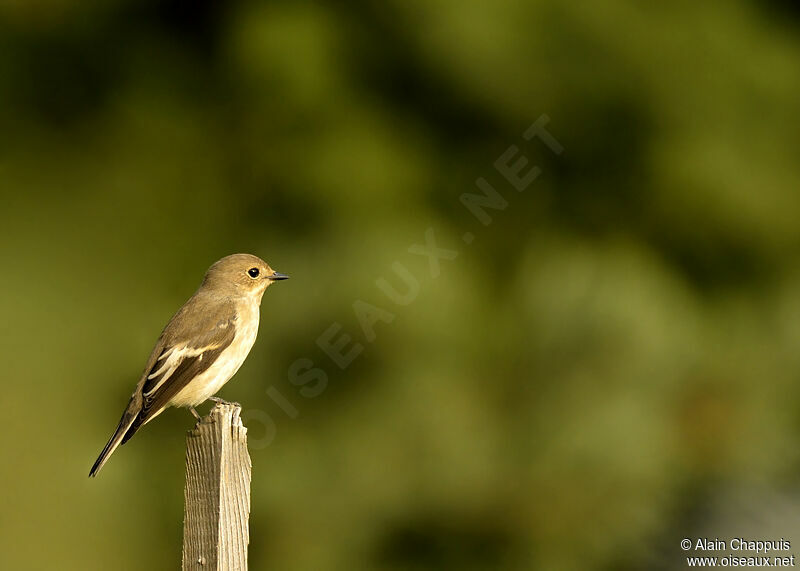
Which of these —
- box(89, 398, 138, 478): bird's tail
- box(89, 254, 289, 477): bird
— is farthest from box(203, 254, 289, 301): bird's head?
box(89, 398, 138, 478): bird's tail

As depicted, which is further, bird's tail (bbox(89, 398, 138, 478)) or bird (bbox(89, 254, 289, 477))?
bird (bbox(89, 254, 289, 477))

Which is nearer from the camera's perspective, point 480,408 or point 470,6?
point 480,408

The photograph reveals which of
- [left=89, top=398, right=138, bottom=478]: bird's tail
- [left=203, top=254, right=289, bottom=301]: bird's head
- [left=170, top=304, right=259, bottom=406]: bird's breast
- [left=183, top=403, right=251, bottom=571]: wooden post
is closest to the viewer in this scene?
[left=183, top=403, right=251, bottom=571]: wooden post

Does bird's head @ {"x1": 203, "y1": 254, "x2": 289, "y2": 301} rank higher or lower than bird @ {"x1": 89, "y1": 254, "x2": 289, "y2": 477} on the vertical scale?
higher

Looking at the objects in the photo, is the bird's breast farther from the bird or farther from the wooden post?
the wooden post

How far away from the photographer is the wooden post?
11.7 feet

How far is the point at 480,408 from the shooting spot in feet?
25.0

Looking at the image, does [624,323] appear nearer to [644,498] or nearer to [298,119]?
[644,498]

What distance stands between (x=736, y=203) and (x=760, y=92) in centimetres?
117

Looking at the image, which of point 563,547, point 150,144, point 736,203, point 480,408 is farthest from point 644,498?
point 150,144

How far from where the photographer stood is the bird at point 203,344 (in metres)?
5.16

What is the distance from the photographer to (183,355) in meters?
5.35

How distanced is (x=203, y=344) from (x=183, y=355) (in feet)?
0.46

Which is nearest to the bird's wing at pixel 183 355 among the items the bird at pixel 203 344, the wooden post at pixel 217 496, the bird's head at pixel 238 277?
the bird at pixel 203 344
